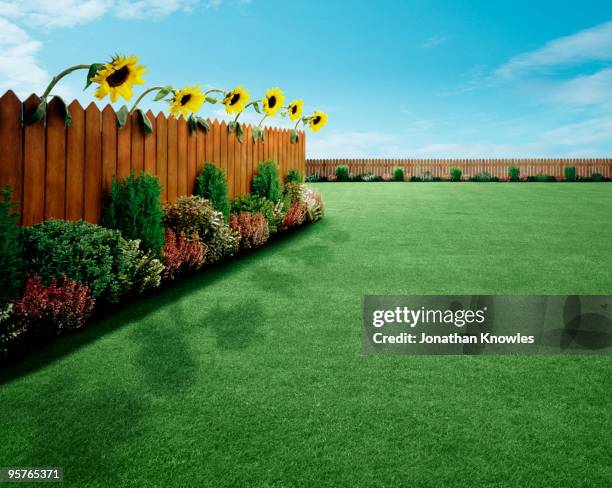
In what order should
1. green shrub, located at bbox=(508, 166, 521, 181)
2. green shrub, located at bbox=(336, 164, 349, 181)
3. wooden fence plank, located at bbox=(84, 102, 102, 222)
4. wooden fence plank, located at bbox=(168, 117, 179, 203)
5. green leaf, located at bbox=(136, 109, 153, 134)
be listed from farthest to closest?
green shrub, located at bbox=(336, 164, 349, 181) < green shrub, located at bbox=(508, 166, 521, 181) < wooden fence plank, located at bbox=(168, 117, 179, 203) < green leaf, located at bbox=(136, 109, 153, 134) < wooden fence plank, located at bbox=(84, 102, 102, 222)

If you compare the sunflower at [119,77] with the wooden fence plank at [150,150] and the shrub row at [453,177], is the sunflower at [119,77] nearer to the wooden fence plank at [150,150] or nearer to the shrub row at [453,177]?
the wooden fence plank at [150,150]

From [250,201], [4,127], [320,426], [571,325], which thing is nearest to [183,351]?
[320,426]

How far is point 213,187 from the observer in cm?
873

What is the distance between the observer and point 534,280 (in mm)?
6594

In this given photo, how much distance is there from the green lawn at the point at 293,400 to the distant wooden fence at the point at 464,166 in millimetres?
27280

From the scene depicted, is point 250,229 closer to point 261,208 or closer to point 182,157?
point 261,208

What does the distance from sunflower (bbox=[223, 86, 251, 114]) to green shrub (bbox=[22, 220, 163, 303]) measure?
4121 mm

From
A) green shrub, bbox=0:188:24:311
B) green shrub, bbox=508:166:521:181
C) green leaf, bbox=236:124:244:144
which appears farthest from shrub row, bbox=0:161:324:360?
green shrub, bbox=508:166:521:181

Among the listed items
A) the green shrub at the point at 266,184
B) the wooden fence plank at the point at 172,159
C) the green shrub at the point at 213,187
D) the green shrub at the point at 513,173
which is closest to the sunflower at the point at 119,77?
the wooden fence plank at the point at 172,159

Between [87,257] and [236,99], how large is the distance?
4924 millimetres

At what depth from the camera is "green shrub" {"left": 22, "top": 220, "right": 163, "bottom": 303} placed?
5062 millimetres

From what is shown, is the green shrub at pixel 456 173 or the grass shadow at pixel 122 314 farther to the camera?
the green shrub at pixel 456 173

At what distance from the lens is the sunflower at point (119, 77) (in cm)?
563

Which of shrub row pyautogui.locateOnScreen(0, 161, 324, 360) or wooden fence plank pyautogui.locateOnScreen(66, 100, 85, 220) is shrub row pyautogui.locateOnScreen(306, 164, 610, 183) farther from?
wooden fence plank pyautogui.locateOnScreen(66, 100, 85, 220)
